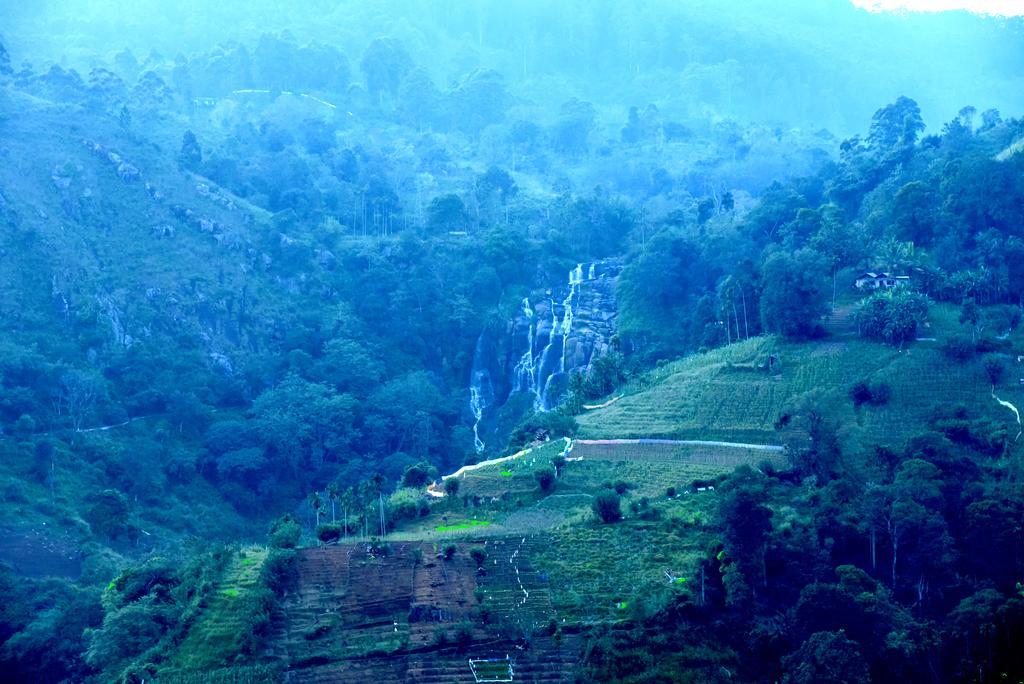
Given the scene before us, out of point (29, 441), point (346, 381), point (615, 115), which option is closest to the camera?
point (29, 441)

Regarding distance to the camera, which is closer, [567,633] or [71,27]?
[567,633]

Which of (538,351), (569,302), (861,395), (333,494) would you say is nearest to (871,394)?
(861,395)

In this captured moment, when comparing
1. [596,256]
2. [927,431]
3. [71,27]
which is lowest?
[927,431]

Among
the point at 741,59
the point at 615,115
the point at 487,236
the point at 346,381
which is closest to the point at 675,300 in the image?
the point at 487,236

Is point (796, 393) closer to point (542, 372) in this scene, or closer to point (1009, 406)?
point (1009, 406)

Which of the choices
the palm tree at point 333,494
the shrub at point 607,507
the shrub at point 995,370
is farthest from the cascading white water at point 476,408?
the shrub at point 995,370

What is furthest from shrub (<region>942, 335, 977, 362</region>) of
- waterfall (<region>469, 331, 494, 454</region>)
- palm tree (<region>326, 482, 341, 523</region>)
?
waterfall (<region>469, 331, 494, 454</region>)

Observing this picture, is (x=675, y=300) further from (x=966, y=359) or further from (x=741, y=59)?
(x=741, y=59)
